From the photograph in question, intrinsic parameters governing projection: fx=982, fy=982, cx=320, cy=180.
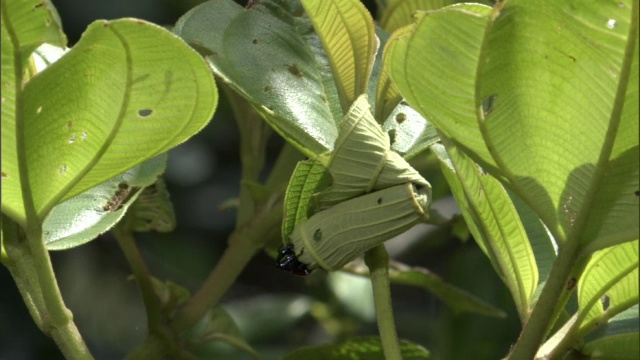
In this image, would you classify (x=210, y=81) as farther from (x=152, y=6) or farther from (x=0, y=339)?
(x=152, y=6)

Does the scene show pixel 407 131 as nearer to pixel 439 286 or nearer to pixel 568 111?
pixel 568 111

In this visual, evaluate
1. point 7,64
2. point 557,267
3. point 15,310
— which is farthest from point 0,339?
point 557,267

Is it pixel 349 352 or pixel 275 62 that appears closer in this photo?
pixel 275 62

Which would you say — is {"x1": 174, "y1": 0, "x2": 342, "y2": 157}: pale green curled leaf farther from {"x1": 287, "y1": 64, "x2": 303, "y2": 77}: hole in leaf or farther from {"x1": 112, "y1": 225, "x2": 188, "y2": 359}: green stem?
{"x1": 112, "y1": 225, "x2": 188, "y2": 359}: green stem

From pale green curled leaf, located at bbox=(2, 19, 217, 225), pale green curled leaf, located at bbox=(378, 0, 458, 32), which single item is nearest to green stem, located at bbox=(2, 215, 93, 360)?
pale green curled leaf, located at bbox=(2, 19, 217, 225)

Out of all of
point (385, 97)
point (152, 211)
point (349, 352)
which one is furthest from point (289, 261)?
point (152, 211)

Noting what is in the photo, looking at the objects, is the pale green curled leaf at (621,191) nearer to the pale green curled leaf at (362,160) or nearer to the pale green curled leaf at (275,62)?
the pale green curled leaf at (362,160)
